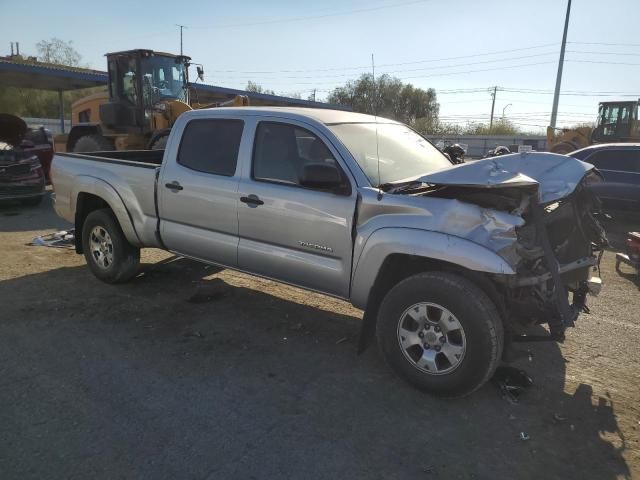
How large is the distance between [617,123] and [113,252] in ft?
65.3

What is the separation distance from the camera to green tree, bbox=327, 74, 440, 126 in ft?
204

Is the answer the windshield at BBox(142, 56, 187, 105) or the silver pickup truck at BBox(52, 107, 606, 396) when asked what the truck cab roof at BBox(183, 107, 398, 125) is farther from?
the windshield at BBox(142, 56, 187, 105)

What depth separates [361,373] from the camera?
3807 mm

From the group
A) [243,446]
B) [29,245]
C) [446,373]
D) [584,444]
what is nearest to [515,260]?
[446,373]

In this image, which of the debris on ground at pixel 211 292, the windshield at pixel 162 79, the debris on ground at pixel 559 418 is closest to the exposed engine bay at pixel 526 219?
the debris on ground at pixel 559 418

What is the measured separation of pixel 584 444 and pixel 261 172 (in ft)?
10.1

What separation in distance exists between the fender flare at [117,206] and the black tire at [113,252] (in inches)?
5.0

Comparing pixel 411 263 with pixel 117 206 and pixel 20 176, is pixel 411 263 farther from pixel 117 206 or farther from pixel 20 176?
pixel 20 176

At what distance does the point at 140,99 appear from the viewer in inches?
481

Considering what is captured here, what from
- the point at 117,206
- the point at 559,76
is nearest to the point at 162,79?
the point at 117,206

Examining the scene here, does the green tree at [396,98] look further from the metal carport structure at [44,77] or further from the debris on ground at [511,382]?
the debris on ground at [511,382]

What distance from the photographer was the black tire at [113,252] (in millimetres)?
5543

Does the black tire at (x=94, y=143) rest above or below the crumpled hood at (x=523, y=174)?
below

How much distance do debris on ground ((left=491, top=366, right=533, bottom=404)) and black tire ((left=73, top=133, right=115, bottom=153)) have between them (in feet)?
38.6
